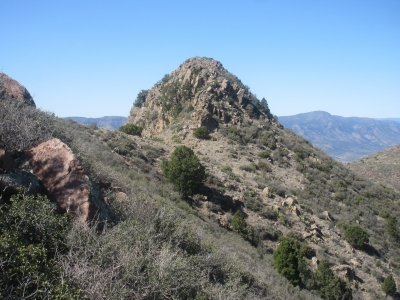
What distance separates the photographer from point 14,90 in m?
9.37

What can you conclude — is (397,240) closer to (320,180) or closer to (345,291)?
(320,180)

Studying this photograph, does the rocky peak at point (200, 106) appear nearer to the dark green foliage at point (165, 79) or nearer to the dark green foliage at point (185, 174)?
the dark green foliage at point (165, 79)

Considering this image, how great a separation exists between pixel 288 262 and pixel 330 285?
5.74ft

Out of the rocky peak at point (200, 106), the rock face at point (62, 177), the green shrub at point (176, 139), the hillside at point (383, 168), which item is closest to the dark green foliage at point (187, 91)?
the rocky peak at point (200, 106)

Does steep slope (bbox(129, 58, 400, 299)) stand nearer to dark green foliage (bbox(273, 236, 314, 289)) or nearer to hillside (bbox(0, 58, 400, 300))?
hillside (bbox(0, 58, 400, 300))

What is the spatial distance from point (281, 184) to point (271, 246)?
6.51 m

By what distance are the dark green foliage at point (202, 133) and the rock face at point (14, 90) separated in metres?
14.7

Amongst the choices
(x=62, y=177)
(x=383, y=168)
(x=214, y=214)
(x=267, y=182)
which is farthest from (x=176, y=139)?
(x=383, y=168)

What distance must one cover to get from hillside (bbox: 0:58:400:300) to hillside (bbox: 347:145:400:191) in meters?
10.0

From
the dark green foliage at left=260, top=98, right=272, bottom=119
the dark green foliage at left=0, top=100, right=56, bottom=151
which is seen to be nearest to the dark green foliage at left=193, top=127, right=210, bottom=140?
the dark green foliage at left=260, top=98, right=272, bottom=119

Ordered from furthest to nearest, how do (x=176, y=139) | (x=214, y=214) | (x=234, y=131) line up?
(x=234, y=131)
(x=176, y=139)
(x=214, y=214)

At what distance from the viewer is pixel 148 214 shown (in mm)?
6336

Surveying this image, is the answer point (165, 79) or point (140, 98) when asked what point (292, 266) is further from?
point (140, 98)

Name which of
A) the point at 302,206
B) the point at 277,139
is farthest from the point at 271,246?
the point at 277,139
